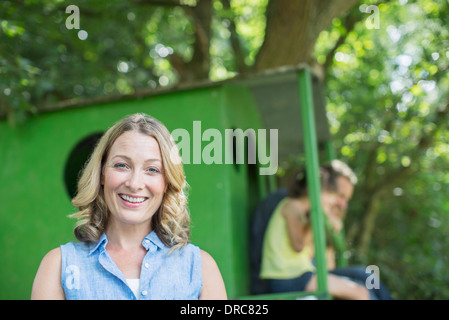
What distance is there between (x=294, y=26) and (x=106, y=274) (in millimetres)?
3971

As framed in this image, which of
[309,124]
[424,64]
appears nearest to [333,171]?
[309,124]

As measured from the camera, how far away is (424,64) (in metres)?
4.62

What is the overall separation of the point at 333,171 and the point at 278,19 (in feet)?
5.19

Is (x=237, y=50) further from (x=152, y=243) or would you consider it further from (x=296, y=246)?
(x=152, y=243)

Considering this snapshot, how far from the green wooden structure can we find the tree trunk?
1.46 meters

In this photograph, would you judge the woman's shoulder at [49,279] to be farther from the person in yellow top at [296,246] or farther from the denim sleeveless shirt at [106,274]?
the person in yellow top at [296,246]

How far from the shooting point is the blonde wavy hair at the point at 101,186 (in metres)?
1.19

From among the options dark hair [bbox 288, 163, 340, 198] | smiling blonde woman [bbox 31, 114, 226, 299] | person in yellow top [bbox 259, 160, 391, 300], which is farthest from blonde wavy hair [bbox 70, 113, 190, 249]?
dark hair [bbox 288, 163, 340, 198]

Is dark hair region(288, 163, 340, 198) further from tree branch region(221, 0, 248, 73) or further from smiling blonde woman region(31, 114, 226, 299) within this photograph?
smiling blonde woman region(31, 114, 226, 299)

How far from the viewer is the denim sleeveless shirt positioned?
1194 mm

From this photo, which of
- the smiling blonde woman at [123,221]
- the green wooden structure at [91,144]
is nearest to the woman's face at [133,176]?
the smiling blonde woman at [123,221]
